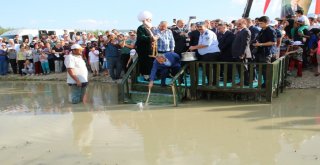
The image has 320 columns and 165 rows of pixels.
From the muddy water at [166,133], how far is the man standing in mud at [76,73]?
13.9 inches

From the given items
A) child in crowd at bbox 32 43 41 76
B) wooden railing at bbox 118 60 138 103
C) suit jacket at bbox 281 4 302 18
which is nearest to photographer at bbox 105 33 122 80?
wooden railing at bbox 118 60 138 103

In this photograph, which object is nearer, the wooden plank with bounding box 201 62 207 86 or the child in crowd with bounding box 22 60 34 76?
the wooden plank with bounding box 201 62 207 86

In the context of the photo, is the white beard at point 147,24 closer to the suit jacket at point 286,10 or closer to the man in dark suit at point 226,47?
the man in dark suit at point 226,47

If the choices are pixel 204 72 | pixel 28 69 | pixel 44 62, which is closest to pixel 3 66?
pixel 28 69

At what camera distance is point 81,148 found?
19.5 ft

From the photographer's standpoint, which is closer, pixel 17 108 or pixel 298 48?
pixel 17 108

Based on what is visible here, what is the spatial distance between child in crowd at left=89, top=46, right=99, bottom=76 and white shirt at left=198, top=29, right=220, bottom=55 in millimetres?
5600

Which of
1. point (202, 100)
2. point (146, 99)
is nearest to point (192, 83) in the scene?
point (202, 100)

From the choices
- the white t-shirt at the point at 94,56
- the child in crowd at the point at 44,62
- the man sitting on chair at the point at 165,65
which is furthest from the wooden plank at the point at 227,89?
the child in crowd at the point at 44,62

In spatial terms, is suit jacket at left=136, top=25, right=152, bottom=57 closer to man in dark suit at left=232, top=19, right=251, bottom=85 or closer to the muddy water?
the muddy water

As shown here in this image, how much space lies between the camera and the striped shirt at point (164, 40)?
9.26 m

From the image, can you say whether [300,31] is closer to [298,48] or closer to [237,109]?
[298,48]

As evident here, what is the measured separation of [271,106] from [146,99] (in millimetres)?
2857

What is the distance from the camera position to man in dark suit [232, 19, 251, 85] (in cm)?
856
